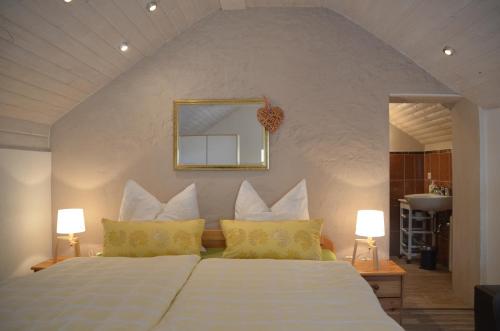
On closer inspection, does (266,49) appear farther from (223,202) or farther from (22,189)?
(22,189)

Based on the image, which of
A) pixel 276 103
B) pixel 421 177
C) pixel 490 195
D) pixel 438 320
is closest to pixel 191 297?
pixel 276 103

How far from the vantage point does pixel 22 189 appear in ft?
9.78

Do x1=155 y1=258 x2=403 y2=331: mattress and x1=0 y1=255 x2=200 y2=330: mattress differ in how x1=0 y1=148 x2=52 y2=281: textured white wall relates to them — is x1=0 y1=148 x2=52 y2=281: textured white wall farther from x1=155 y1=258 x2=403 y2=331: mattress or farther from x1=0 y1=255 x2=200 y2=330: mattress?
x1=155 y1=258 x2=403 y2=331: mattress

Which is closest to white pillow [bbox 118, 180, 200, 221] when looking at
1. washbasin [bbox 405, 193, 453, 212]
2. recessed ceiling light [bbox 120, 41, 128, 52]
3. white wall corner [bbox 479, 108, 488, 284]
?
recessed ceiling light [bbox 120, 41, 128, 52]

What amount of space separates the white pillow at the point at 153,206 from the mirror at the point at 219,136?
29 cm

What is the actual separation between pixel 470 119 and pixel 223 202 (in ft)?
7.88

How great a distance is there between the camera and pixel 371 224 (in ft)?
9.43

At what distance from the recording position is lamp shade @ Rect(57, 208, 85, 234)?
2.98 meters

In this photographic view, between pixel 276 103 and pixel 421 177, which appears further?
pixel 421 177

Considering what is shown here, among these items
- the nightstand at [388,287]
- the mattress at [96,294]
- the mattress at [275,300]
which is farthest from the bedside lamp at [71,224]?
the nightstand at [388,287]

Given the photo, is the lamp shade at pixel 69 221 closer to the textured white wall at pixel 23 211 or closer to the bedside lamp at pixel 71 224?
the bedside lamp at pixel 71 224

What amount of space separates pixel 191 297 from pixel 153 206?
1377mm

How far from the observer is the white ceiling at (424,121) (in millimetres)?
4262

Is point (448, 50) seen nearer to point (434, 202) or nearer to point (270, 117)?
point (270, 117)
